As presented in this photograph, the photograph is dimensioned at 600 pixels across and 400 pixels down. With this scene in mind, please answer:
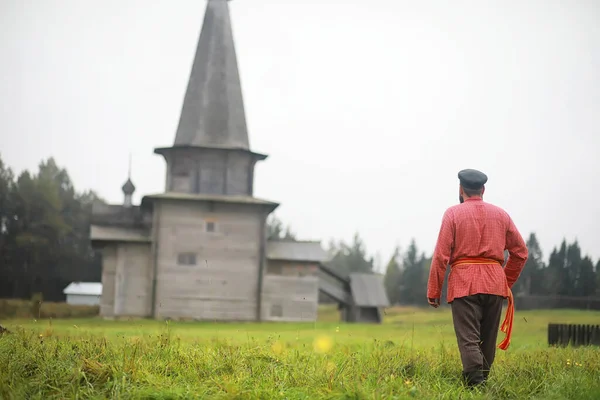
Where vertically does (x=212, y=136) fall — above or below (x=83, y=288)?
above

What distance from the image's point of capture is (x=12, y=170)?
164 ft

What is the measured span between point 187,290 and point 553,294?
1804 centimetres

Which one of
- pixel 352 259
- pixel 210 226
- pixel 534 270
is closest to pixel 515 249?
pixel 534 270

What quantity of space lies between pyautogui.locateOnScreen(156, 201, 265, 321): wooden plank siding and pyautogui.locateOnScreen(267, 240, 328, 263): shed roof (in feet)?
4.20

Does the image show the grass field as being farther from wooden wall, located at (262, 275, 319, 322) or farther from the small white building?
the small white building

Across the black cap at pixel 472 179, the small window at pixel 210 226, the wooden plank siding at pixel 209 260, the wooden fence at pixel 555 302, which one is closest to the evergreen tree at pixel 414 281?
the wooden plank siding at pixel 209 260

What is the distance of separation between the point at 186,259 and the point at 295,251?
5.60m

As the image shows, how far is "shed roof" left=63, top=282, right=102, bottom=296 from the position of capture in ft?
202

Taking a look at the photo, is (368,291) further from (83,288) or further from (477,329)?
(477,329)

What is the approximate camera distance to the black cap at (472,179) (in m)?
7.47

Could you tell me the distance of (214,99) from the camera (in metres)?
38.2

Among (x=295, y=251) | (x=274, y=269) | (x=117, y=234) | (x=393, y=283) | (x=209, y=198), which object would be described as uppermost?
(x=209, y=198)

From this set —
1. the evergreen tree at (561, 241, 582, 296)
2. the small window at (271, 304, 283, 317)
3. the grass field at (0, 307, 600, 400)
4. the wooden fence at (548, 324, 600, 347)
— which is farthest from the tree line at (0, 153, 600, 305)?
the grass field at (0, 307, 600, 400)

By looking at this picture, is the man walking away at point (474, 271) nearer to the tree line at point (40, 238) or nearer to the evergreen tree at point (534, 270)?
the evergreen tree at point (534, 270)
